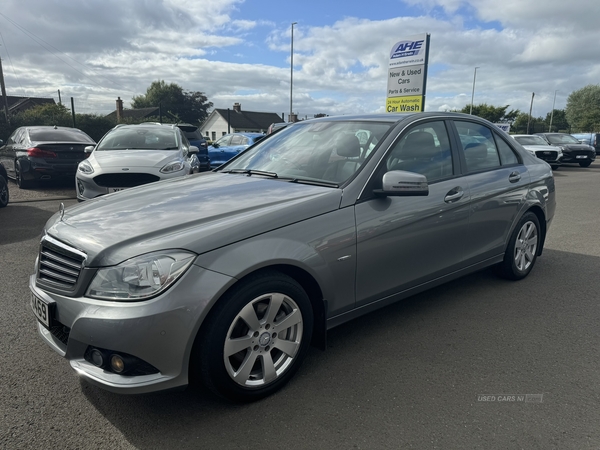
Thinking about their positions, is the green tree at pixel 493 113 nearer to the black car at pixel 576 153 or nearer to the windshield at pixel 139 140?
the black car at pixel 576 153

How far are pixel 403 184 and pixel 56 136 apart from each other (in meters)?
10.3

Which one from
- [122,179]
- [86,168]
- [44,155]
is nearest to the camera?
[122,179]

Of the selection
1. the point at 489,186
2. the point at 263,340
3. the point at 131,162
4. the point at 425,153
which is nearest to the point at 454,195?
the point at 425,153

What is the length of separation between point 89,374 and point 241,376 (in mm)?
761

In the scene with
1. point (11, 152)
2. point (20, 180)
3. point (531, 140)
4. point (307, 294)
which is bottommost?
point (20, 180)

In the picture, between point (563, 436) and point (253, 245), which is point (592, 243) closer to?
point (563, 436)

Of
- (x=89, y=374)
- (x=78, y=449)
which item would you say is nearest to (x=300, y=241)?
(x=89, y=374)

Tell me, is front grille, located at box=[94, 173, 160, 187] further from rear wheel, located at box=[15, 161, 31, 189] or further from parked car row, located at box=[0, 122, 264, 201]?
rear wheel, located at box=[15, 161, 31, 189]

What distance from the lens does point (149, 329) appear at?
6.97ft

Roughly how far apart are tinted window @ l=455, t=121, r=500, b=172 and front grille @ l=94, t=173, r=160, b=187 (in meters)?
5.04

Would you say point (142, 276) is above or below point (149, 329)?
above

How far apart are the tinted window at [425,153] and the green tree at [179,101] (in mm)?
75558

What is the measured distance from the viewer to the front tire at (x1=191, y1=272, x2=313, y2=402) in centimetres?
230

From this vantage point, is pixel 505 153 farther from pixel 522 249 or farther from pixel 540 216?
pixel 522 249
